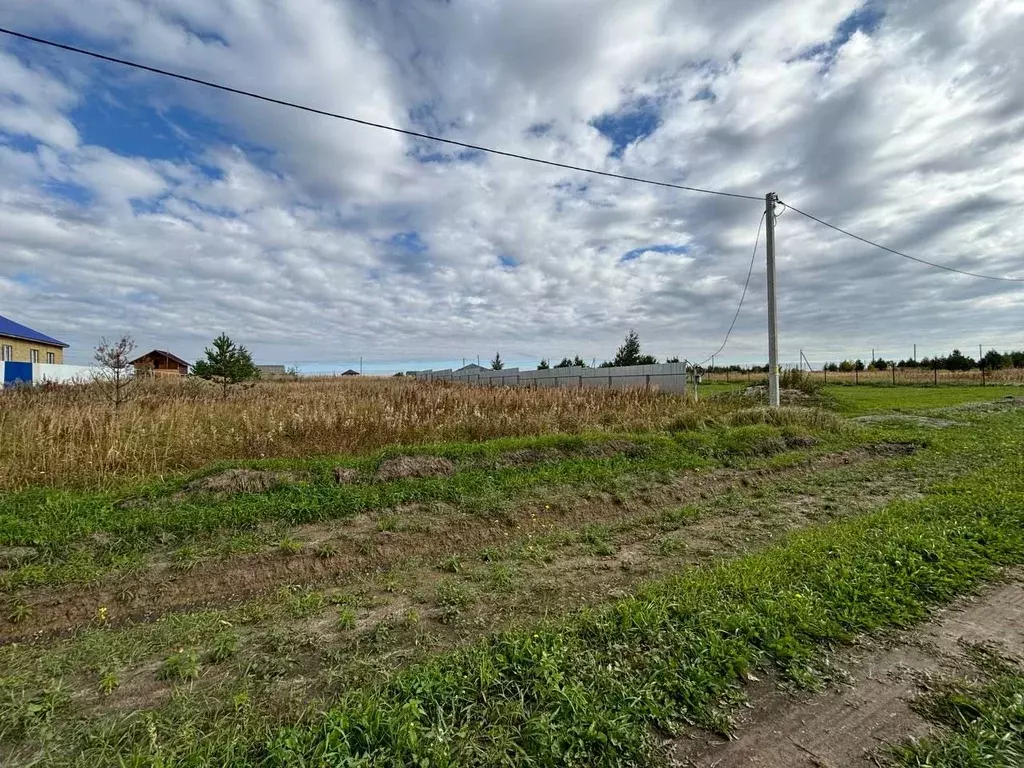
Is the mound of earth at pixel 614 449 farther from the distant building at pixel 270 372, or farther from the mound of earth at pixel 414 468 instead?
the distant building at pixel 270 372

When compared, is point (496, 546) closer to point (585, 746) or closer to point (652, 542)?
point (652, 542)

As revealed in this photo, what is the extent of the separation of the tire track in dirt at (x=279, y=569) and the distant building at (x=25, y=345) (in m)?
41.1

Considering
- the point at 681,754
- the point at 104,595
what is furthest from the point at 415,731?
the point at 104,595

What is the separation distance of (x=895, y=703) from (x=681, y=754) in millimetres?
1085

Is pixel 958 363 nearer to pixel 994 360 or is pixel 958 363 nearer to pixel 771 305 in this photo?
pixel 994 360

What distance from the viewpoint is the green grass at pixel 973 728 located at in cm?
180

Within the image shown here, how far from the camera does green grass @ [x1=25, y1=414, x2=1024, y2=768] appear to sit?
6.08ft

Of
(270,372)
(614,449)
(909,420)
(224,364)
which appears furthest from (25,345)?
(909,420)

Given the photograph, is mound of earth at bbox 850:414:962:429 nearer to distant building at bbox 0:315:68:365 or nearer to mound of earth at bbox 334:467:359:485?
mound of earth at bbox 334:467:359:485

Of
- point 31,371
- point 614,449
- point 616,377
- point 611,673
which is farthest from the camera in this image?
point 31,371

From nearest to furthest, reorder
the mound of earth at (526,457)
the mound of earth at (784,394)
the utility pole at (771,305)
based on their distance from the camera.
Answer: the mound of earth at (526,457) → the utility pole at (771,305) → the mound of earth at (784,394)

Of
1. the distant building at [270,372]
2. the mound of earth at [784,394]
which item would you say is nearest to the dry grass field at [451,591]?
the mound of earth at [784,394]

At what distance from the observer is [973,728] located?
1.94m

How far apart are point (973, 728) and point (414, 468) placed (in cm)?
537
